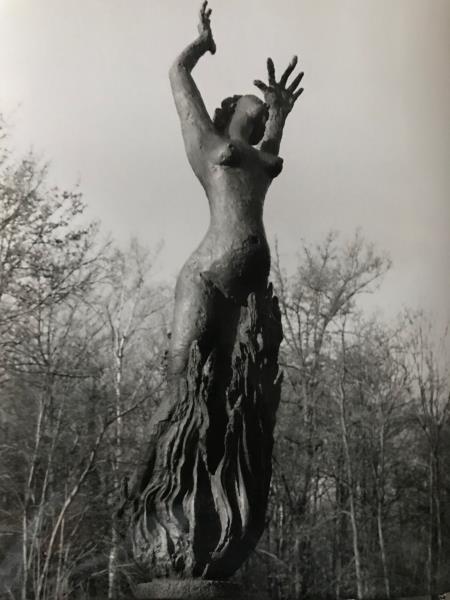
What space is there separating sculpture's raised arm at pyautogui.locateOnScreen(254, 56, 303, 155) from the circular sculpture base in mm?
1866

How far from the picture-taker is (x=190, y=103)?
338cm

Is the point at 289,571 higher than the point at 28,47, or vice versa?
the point at 28,47

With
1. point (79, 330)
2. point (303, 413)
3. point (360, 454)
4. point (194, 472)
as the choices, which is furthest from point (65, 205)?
point (360, 454)

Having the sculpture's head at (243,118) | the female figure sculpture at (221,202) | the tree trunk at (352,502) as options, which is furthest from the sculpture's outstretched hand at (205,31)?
the tree trunk at (352,502)

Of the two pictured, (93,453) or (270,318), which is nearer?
(270,318)

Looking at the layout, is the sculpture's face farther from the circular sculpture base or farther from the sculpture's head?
the circular sculpture base

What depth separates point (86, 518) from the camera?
3.86m

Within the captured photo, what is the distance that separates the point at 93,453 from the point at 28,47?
7.14ft

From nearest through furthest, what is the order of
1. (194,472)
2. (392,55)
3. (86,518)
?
(194,472) → (86,518) → (392,55)

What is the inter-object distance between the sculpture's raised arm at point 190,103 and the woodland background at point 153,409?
121cm

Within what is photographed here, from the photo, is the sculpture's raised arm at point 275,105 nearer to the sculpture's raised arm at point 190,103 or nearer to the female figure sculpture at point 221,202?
the female figure sculpture at point 221,202

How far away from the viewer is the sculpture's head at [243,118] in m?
3.46

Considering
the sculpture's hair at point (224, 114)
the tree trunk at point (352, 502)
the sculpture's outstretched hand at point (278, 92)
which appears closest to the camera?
the sculpture's hair at point (224, 114)

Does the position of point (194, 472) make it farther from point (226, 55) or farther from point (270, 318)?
point (226, 55)
